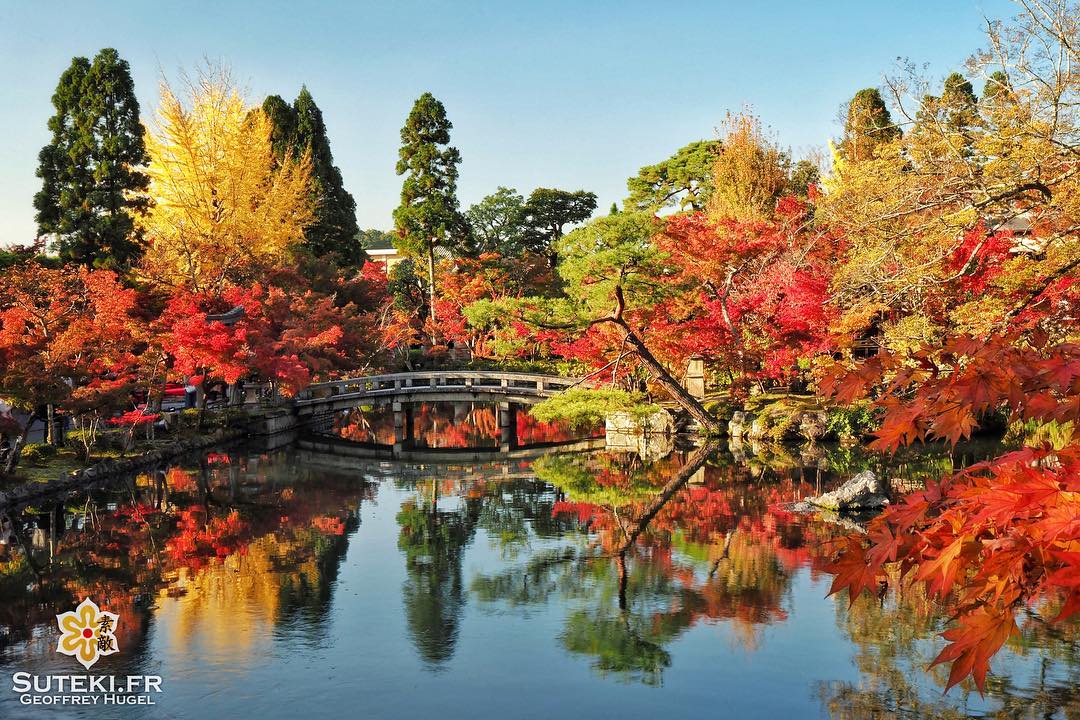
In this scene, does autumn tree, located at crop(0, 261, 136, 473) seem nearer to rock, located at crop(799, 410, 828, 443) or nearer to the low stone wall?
the low stone wall

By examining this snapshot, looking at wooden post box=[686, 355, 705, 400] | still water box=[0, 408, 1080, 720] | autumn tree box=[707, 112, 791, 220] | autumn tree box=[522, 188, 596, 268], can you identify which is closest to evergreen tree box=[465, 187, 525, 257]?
autumn tree box=[522, 188, 596, 268]

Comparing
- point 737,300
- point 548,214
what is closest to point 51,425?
point 737,300

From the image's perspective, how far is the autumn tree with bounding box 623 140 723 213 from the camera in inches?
1603

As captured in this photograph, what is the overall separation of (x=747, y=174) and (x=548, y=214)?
12.3 metres

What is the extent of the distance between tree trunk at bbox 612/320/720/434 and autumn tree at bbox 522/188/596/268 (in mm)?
21541

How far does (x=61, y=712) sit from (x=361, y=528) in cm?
711

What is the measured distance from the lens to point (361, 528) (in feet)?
46.0

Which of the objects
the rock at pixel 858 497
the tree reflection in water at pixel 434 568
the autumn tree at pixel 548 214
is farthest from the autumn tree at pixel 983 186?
the autumn tree at pixel 548 214

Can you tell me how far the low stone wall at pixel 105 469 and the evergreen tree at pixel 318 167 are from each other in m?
16.0

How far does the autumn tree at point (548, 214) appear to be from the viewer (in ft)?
143

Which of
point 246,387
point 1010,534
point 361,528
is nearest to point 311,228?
point 246,387

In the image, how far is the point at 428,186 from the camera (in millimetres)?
37531

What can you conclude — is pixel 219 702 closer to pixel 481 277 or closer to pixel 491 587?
pixel 491 587

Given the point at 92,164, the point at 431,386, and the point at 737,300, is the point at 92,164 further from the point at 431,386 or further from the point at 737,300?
the point at 737,300
